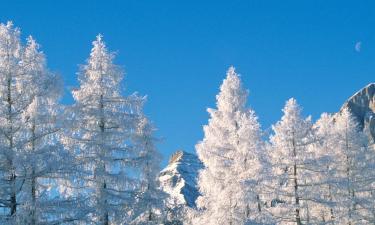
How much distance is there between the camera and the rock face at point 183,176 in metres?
127

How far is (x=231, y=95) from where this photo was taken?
37312 millimetres

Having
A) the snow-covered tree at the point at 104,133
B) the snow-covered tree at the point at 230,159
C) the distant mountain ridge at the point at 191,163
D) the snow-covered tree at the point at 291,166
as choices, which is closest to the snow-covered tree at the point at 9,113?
the snow-covered tree at the point at 104,133

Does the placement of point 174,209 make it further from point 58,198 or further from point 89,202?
point 58,198

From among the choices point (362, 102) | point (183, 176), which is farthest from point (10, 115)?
point (362, 102)

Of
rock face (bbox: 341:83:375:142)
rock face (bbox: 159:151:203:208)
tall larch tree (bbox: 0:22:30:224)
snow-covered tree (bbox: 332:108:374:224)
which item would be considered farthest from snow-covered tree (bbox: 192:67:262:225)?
rock face (bbox: 341:83:375:142)

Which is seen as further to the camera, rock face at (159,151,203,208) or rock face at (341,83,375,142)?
rock face at (341,83,375,142)

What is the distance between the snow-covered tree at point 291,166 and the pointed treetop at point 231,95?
8.33 feet

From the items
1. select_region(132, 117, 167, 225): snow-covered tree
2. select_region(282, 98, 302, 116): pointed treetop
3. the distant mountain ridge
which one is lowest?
select_region(132, 117, 167, 225): snow-covered tree

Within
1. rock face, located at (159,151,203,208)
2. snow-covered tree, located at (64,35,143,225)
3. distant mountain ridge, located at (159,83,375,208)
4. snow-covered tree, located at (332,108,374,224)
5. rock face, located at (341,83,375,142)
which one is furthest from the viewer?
rock face, located at (341,83,375,142)

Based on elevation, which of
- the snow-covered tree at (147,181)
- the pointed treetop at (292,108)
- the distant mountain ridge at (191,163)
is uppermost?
the distant mountain ridge at (191,163)

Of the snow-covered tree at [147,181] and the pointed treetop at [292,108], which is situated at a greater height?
the pointed treetop at [292,108]

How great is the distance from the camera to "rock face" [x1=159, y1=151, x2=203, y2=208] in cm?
12675

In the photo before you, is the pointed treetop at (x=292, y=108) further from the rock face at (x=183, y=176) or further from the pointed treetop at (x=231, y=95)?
the rock face at (x=183, y=176)

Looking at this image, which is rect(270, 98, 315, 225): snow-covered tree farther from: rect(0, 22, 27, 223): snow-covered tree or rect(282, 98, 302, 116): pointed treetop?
rect(0, 22, 27, 223): snow-covered tree
